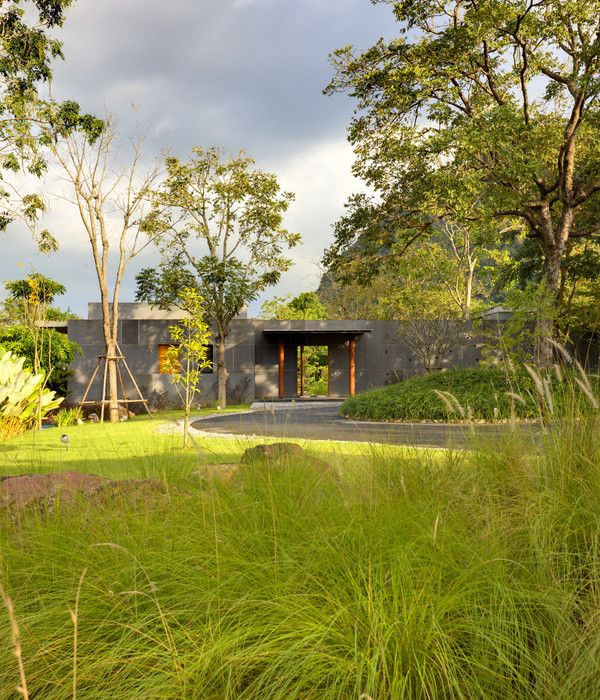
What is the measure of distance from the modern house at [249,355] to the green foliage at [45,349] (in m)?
1.09

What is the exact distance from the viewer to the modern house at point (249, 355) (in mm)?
19141

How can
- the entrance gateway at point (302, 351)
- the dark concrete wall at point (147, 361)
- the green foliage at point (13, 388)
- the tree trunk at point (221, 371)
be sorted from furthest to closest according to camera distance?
the entrance gateway at point (302, 351) < the dark concrete wall at point (147, 361) < the tree trunk at point (221, 371) < the green foliage at point (13, 388)

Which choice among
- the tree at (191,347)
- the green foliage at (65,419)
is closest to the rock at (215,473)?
the tree at (191,347)

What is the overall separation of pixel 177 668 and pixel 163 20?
8.76m

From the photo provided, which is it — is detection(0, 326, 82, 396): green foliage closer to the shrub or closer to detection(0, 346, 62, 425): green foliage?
the shrub

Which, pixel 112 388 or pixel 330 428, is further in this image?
pixel 112 388

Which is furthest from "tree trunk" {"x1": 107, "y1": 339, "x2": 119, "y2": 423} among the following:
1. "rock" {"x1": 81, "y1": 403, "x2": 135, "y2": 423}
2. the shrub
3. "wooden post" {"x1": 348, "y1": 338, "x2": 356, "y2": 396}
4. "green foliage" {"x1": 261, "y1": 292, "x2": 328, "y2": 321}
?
"green foliage" {"x1": 261, "y1": 292, "x2": 328, "y2": 321}

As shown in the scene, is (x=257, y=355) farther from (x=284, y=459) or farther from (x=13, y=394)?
(x=284, y=459)

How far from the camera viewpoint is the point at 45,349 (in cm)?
1616

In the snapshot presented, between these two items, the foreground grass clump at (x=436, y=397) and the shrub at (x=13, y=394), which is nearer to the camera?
the shrub at (x=13, y=394)

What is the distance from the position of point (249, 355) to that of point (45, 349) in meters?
6.89

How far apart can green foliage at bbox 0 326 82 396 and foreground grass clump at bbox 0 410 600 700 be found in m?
13.9

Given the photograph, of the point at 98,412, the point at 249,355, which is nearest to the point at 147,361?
the point at 98,412

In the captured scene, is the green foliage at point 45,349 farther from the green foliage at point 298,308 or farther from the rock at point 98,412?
the green foliage at point 298,308
